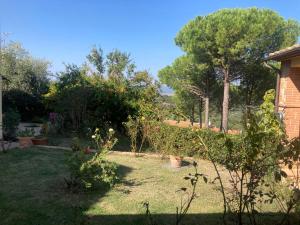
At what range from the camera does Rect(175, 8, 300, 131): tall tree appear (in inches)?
640

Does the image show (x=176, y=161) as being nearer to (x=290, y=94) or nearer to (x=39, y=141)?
(x=290, y=94)

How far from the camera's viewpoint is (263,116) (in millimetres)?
2836

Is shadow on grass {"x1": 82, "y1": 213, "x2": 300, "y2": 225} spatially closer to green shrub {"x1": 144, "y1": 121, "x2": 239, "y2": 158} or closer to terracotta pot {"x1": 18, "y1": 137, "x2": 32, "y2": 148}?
green shrub {"x1": 144, "y1": 121, "x2": 239, "y2": 158}

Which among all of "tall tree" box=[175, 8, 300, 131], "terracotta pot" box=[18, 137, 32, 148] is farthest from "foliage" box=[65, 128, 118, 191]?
"tall tree" box=[175, 8, 300, 131]

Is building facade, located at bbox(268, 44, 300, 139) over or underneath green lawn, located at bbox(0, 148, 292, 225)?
over

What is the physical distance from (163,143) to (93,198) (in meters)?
4.70

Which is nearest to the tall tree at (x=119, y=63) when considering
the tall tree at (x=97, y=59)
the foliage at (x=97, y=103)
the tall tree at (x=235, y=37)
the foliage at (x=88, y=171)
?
the tall tree at (x=97, y=59)

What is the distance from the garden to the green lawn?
0.8 inches

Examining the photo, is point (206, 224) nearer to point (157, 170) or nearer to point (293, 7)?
point (157, 170)

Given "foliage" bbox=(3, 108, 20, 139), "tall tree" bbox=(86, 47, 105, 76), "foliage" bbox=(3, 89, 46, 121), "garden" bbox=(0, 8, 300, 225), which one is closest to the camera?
"garden" bbox=(0, 8, 300, 225)

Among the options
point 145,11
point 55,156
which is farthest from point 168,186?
point 145,11

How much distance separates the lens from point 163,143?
999cm

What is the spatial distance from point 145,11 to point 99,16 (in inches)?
183

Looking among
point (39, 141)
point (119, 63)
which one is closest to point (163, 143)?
point (39, 141)
